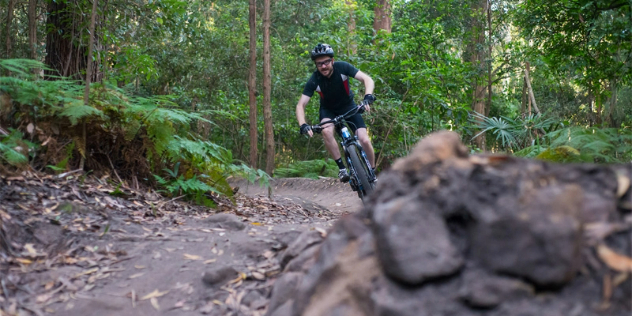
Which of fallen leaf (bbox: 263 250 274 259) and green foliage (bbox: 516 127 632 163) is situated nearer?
fallen leaf (bbox: 263 250 274 259)

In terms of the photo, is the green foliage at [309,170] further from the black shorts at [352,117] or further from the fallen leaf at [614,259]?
the fallen leaf at [614,259]

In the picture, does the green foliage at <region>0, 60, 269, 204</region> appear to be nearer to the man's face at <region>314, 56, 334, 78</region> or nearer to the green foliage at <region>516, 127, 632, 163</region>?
the man's face at <region>314, 56, 334, 78</region>

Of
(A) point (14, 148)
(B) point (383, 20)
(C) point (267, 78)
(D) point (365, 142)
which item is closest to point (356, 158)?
(D) point (365, 142)

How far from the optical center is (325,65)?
6.48 m

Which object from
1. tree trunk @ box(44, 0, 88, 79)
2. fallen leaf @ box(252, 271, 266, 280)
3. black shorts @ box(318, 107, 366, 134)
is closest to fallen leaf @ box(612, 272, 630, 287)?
fallen leaf @ box(252, 271, 266, 280)

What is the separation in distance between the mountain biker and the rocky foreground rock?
4.31 metres

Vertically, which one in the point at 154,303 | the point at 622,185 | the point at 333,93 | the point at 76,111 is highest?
the point at 333,93

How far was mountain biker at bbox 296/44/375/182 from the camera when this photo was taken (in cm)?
645

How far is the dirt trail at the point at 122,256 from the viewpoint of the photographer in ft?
10.4

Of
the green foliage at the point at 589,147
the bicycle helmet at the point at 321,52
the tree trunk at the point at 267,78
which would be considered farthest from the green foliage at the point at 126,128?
the tree trunk at the point at 267,78

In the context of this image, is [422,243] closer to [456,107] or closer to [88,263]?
[88,263]

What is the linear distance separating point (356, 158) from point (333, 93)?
3.28 feet

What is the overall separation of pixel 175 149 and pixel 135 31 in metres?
6.16

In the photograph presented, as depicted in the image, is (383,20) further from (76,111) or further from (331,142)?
(76,111)
